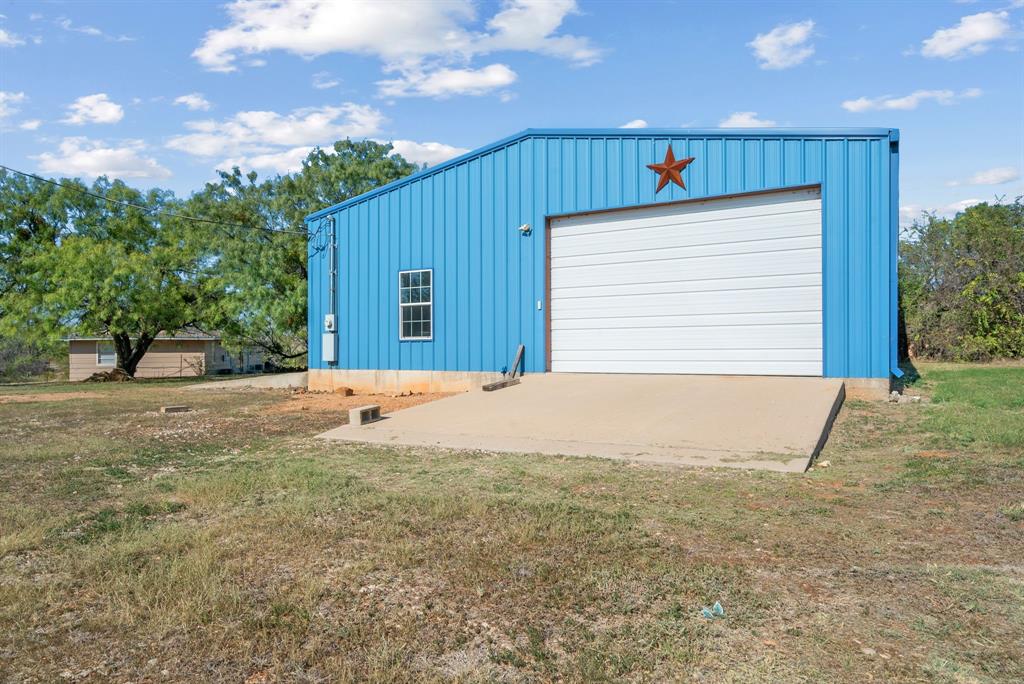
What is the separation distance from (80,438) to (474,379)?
7117 millimetres

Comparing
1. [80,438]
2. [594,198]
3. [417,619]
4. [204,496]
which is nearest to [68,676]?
[417,619]

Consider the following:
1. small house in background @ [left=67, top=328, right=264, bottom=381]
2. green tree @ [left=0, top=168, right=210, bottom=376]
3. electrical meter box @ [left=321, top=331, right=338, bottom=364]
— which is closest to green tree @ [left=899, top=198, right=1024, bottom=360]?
electrical meter box @ [left=321, top=331, right=338, bottom=364]

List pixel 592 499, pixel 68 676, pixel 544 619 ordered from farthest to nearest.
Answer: pixel 592 499, pixel 544 619, pixel 68 676

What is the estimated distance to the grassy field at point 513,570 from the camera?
8.93 feet

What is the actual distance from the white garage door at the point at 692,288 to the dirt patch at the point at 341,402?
283cm

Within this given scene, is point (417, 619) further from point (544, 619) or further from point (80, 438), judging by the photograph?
point (80, 438)

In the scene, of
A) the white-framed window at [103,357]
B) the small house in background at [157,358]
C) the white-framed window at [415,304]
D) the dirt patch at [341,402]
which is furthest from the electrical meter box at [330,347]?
the white-framed window at [103,357]

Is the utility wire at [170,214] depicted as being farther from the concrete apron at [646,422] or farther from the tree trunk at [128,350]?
the concrete apron at [646,422]

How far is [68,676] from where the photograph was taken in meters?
2.64

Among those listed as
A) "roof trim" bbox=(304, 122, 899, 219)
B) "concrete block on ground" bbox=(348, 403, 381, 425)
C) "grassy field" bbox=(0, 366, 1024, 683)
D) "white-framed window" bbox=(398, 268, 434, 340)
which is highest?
"roof trim" bbox=(304, 122, 899, 219)

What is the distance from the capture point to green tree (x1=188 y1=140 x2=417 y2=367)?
2797 cm

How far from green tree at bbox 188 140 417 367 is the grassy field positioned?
72.2 feet

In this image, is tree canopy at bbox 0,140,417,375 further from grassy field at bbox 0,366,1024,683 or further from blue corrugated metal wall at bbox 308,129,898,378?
grassy field at bbox 0,366,1024,683

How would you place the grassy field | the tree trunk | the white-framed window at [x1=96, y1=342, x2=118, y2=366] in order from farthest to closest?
the white-framed window at [x1=96, y1=342, x2=118, y2=366], the tree trunk, the grassy field
